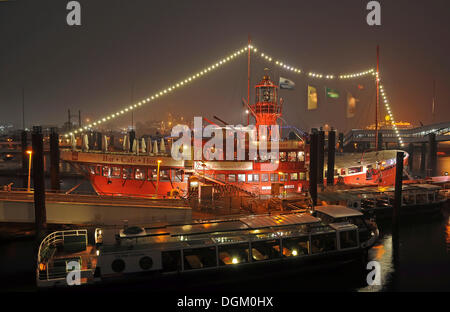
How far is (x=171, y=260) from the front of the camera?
1339cm

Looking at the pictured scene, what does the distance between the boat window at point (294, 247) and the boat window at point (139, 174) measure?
15.8 metres

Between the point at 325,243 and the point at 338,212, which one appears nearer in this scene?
the point at 325,243

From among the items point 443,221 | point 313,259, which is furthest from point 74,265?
point 443,221

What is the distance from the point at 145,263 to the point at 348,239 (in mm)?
10617

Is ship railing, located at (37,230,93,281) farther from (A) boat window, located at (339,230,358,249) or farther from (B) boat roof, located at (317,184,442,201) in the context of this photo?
(B) boat roof, located at (317,184,442,201)

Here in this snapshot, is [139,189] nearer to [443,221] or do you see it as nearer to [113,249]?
[113,249]

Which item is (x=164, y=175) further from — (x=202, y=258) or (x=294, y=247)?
(x=294, y=247)

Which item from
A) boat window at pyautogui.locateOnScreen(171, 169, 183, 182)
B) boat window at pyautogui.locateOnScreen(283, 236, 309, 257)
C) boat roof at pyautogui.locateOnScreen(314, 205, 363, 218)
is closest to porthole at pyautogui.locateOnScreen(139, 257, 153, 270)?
boat window at pyautogui.locateOnScreen(283, 236, 309, 257)

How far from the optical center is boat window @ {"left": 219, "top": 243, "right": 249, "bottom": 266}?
1415 centimetres

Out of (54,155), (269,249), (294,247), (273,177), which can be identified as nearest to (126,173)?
(54,155)

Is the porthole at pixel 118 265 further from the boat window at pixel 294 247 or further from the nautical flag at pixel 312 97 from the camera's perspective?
the nautical flag at pixel 312 97

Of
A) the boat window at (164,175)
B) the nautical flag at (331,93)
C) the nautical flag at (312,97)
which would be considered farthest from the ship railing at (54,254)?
the nautical flag at (331,93)

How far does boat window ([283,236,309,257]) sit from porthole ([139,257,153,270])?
6447 millimetres

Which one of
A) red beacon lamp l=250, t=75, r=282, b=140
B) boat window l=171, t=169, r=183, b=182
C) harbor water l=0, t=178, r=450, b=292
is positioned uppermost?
red beacon lamp l=250, t=75, r=282, b=140
